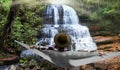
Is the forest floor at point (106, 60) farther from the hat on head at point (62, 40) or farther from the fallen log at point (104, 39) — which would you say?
the hat on head at point (62, 40)

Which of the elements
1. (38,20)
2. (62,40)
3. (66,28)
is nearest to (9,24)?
(38,20)

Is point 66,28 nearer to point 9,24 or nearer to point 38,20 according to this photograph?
point 38,20

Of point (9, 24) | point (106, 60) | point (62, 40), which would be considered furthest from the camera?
point (9, 24)

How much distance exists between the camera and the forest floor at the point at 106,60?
322 centimetres

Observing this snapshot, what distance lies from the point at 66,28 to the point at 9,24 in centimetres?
76

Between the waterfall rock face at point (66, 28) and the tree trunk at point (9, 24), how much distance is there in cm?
41

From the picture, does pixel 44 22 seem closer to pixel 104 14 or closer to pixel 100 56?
pixel 104 14

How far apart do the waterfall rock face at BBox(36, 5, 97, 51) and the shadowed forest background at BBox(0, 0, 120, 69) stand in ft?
0.21

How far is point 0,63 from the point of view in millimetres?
3242

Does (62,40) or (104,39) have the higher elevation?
(62,40)

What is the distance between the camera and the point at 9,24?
3.34m

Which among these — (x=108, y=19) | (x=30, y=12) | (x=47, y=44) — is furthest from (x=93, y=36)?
(x=30, y=12)

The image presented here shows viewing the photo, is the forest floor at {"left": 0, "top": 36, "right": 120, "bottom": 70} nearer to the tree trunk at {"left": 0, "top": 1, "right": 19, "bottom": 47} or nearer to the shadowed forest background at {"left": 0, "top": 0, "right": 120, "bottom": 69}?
the shadowed forest background at {"left": 0, "top": 0, "right": 120, "bottom": 69}

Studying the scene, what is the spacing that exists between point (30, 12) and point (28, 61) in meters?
0.66
